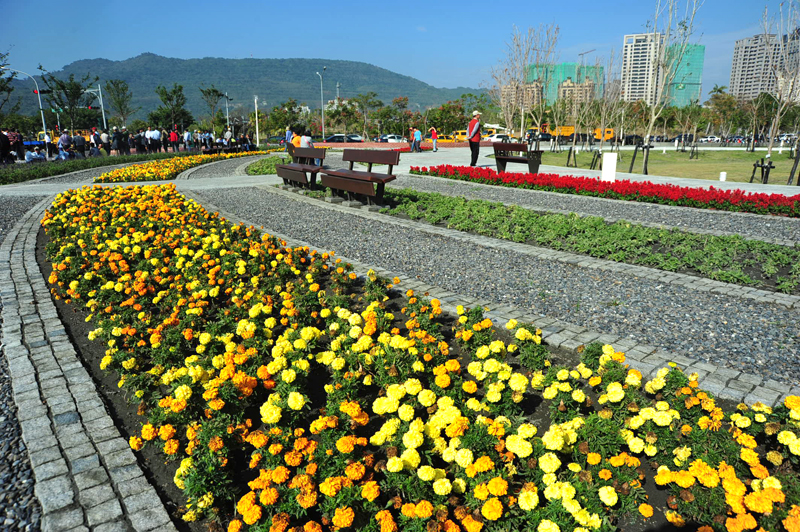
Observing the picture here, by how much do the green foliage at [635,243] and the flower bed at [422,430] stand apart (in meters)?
3.09

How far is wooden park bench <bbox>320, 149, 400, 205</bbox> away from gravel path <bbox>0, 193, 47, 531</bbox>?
20.8ft

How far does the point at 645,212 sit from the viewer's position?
898cm

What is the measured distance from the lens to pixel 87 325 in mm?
4164

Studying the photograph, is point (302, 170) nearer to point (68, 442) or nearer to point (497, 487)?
point (68, 442)

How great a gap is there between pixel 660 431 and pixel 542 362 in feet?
2.89

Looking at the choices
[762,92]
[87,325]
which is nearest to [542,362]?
[87,325]

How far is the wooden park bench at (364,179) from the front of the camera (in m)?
8.90

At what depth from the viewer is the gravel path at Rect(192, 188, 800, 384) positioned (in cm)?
371

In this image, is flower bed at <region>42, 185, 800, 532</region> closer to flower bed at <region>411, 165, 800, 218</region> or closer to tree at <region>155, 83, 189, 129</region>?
flower bed at <region>411, 165, 800, 218</region>

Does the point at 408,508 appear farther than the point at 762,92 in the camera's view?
No

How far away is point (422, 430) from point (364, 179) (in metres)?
7.04

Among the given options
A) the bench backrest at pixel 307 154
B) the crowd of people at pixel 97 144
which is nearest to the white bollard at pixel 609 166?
the bench backrest at pixel 307 154

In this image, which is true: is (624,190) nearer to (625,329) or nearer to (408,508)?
(625,329)

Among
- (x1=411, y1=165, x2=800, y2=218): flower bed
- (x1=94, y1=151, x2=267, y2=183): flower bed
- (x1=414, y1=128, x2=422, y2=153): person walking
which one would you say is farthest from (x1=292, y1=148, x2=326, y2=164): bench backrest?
(x1=414, y1=128, x2=422, y2=153): person walking
